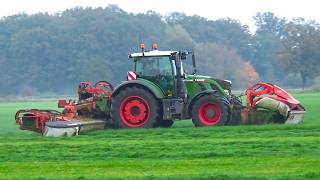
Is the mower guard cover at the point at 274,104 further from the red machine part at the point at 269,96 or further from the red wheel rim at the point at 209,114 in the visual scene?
the red wheel rim at the point at 209,114

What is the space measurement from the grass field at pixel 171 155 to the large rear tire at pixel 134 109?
199 centimetres

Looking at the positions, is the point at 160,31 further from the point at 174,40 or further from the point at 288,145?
the point at 288,145

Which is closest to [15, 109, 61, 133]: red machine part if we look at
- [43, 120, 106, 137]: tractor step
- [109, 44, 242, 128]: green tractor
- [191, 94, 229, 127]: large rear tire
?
[43, 120, 106, 137]: tractor step

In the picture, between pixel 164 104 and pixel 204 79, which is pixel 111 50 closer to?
pixel 204 79

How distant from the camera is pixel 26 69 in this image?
78.8 meters

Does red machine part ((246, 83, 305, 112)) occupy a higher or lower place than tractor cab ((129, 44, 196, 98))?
lower

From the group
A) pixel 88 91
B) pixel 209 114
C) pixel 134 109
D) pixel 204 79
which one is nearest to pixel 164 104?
pixel 134 109

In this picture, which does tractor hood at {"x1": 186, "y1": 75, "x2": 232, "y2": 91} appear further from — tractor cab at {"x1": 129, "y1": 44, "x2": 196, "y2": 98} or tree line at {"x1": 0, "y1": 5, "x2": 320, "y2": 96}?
tree line at {"x1": 0, "y1": 5, "x2": 320, "y2": 96}

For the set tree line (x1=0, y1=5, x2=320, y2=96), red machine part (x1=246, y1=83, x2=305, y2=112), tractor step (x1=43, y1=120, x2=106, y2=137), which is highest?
tree line (x1=0, y1=5, x2=320, y2=96)

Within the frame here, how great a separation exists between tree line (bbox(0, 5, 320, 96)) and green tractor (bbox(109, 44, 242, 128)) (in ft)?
162

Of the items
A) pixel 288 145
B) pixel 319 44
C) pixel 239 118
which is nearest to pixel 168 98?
pixel 239 118

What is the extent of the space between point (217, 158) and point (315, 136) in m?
3.83

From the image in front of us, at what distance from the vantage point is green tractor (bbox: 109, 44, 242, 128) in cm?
1852

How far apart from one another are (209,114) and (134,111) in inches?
71.2
